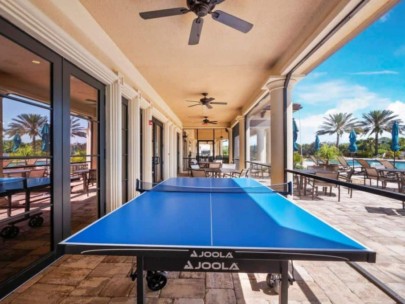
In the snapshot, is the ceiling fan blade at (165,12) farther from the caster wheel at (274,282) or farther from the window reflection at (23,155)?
the caster wheel at (274,282)

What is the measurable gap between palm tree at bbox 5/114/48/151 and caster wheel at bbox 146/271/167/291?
1.68m

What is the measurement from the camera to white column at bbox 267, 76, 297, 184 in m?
4.19

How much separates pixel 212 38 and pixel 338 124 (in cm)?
2654

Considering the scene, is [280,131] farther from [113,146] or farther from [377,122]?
[377,122]

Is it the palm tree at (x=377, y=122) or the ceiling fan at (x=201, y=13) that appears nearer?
the ceiling fan at (x=201, y=13)

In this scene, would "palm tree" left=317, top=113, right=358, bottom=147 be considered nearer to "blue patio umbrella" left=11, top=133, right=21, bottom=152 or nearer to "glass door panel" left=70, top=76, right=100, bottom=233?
"glass door panel" left=70, top=76, right=100, bottom=233

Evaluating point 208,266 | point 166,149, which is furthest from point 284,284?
point 166,149

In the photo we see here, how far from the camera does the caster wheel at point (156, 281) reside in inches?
72.7

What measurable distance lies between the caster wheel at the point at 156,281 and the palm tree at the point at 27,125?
168 cm

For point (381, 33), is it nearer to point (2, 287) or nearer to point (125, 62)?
point (125, 62)

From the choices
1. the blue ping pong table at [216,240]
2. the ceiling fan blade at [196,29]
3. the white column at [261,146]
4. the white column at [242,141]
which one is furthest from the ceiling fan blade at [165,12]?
the white column at [261,146]

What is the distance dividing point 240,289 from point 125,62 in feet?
12.2

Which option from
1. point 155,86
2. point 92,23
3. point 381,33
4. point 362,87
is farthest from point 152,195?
point 362,87

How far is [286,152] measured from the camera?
13.7ft
